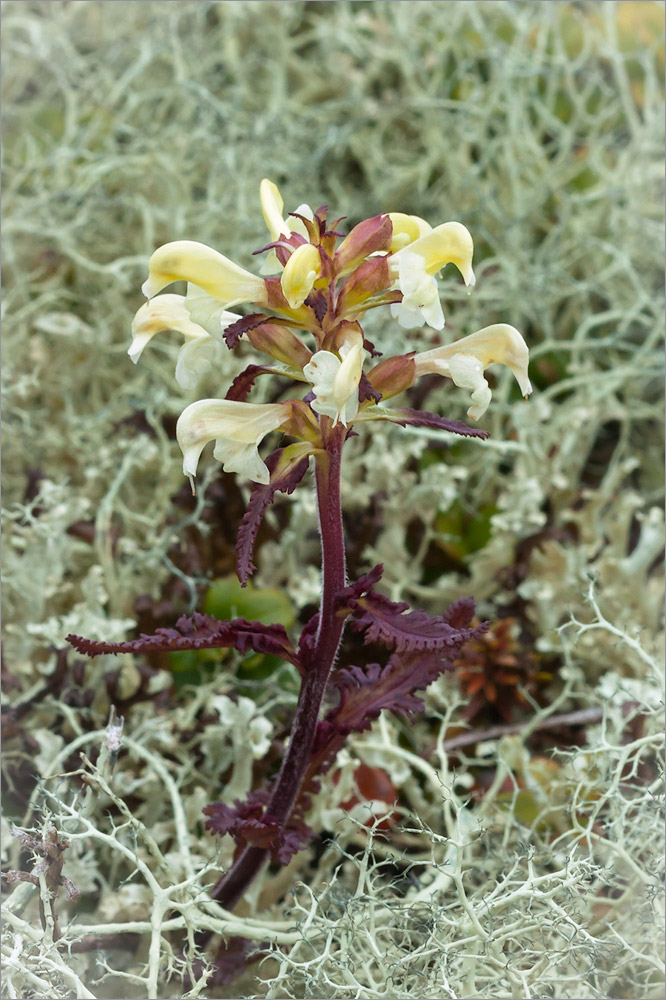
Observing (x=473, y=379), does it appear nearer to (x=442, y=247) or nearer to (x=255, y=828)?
(x=442, y=247)

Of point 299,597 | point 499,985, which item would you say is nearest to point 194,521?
point 299,597

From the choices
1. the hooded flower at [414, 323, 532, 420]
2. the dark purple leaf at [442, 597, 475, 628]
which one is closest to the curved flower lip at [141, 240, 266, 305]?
the hooded flower at [414, 323, 532, 420]

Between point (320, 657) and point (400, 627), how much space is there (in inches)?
2.4

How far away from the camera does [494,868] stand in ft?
2.30

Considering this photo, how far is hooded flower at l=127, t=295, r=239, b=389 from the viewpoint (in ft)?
1.79

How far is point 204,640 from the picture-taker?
21.1 inches

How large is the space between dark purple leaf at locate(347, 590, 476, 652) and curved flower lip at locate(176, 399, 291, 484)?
3.7 inches

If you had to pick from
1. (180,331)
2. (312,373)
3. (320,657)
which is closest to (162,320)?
(180,331)

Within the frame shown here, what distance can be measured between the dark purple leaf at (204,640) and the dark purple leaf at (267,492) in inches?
1.4

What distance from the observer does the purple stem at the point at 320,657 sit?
0.55 meters

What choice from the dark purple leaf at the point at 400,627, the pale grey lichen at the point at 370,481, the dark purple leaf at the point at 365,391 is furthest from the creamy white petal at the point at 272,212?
the pale grey lichen at the point at 370,481

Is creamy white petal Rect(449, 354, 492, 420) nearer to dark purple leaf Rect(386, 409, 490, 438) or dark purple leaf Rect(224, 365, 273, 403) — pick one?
dark purple leaf Rect(386, 409, 490, 438)

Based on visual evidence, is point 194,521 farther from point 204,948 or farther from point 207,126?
point 207,126

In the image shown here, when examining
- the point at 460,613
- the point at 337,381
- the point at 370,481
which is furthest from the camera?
the point at 370,481
